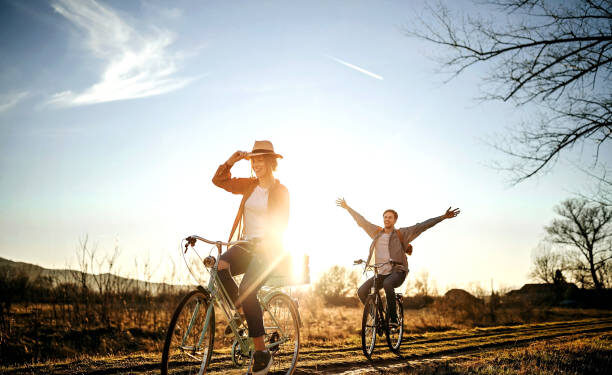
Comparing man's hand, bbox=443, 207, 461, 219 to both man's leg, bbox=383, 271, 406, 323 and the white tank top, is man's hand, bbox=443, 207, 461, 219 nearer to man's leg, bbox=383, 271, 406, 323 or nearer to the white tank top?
man's leg, bbox=383, 271, 406, 323

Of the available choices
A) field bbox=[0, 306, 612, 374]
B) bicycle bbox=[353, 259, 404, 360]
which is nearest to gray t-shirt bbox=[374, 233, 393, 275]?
bicycle bbox=[353, 259, 404, 360]

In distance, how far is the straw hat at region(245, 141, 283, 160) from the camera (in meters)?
4.62

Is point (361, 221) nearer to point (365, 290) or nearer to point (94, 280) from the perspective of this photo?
point (365, 290)

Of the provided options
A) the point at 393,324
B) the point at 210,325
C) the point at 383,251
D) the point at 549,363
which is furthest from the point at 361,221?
the point at 210,325

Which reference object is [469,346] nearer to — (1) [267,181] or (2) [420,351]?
(2) [420,351]

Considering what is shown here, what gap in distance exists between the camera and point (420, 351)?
7.82 meters

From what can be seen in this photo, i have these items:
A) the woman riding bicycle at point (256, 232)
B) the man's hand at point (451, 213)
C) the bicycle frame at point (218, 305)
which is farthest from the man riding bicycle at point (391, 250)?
the woman riding bicycle at point (256, 232)

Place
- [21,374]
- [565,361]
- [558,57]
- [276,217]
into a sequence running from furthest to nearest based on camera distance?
[558,57], [565,361], [21,374], [276,217]

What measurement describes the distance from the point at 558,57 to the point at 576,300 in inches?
1491

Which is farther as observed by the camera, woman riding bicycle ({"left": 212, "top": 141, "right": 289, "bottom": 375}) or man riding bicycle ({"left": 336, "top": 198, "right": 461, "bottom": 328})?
man riding bicycle ({"left": 336, "top": 198, "right": 461, "bottom": 328})

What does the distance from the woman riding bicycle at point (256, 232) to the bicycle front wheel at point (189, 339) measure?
35cm

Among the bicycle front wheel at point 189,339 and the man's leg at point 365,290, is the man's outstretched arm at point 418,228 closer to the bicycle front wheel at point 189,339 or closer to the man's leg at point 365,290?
the man's leg at point 365,290

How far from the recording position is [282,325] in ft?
16.0

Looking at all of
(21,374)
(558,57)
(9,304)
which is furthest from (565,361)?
(9,304)
